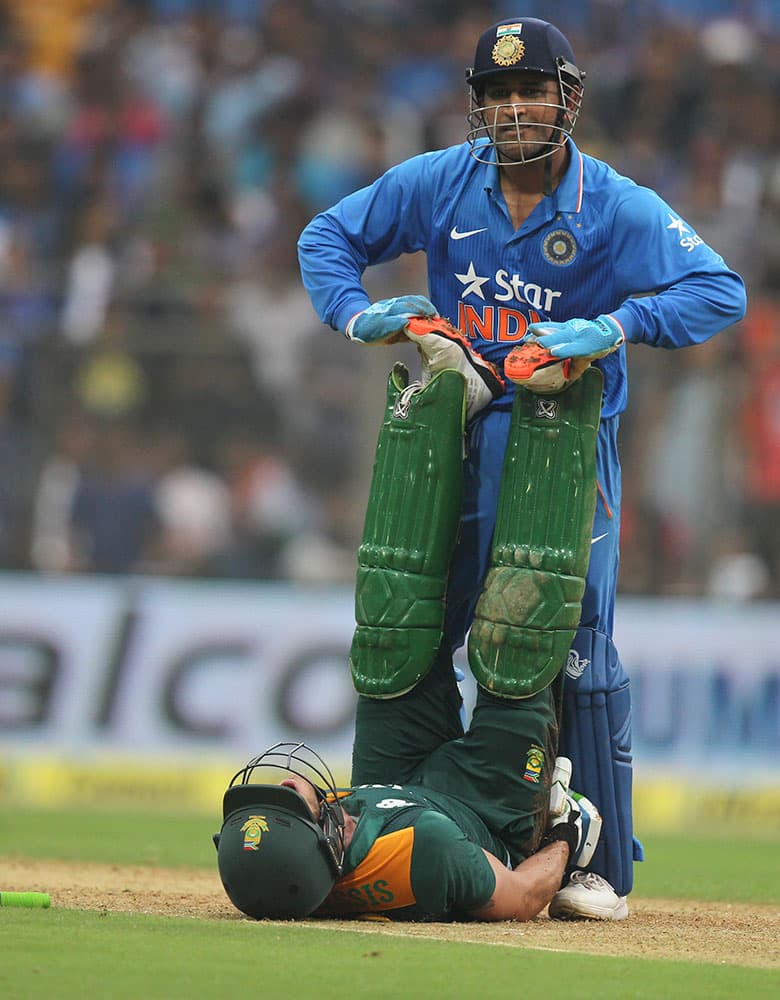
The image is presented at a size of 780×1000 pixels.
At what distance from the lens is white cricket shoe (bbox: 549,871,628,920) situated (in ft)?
17.7

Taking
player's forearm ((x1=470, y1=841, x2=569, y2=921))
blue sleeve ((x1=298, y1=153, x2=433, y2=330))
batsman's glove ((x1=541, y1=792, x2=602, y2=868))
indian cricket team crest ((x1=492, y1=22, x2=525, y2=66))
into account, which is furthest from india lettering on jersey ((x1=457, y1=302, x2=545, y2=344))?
player's forearm ((x1=470, y1=841, x2=569, y2=921))

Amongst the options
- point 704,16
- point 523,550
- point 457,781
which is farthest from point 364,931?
point 704,16

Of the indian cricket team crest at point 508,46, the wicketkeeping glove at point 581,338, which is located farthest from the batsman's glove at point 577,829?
the indian cricket team crest at point 508,46

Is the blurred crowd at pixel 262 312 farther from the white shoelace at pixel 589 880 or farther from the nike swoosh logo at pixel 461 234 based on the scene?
the white shoelace at pixel 589 880

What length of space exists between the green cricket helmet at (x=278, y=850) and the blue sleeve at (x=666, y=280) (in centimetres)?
163

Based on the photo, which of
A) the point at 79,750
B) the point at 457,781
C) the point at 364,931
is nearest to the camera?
the point at 364,931

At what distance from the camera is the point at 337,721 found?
1048cm

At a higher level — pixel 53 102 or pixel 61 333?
pixel 53 102

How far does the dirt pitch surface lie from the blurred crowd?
4.07 meters

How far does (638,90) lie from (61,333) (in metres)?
5.45

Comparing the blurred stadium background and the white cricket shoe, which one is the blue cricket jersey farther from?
the blurred stadium background

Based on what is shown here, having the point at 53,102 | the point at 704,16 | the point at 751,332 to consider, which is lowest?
the point at 751,332

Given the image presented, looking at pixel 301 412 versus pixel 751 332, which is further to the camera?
pixel 751 332

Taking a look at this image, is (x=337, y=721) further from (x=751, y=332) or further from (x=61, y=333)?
(x=751, y=332)
